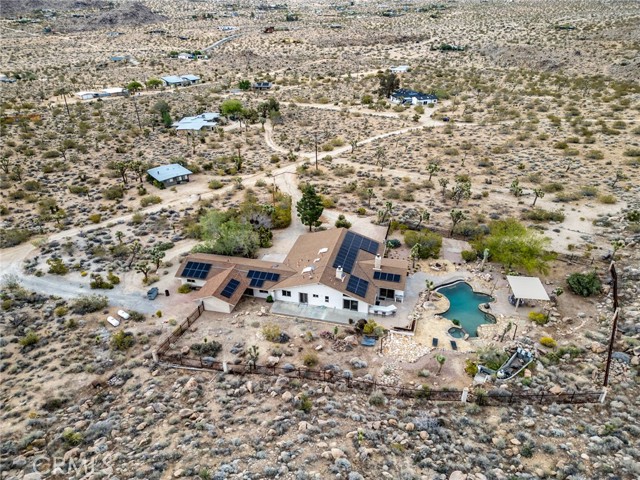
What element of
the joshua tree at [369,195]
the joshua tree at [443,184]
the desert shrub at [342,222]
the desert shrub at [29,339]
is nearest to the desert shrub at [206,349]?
the desert shrub at [29,339]

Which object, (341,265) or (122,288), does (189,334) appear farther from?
(341,265)

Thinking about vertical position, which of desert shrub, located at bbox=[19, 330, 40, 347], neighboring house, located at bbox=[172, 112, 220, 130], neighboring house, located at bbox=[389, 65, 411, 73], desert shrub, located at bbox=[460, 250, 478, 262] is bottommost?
desert shrub, located at bbox=[19, 330, 40, 347]

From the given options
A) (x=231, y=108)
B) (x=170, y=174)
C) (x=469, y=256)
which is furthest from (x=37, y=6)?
(x=469, y=256)

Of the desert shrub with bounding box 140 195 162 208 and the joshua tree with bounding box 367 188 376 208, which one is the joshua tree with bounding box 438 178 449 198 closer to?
the joshua tree with bounding box 367 188 376 208

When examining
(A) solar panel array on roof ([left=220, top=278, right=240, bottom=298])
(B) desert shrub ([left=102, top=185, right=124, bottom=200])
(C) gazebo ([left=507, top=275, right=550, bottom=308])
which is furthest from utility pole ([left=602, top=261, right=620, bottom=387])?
(B) desert shrub ([left=102, top=185, right=124, bottom=200])

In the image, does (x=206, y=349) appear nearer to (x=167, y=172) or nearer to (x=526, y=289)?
(x=526, y=289)

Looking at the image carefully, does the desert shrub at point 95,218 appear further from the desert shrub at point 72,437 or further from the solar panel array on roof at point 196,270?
the desert shrub at point 72,437
